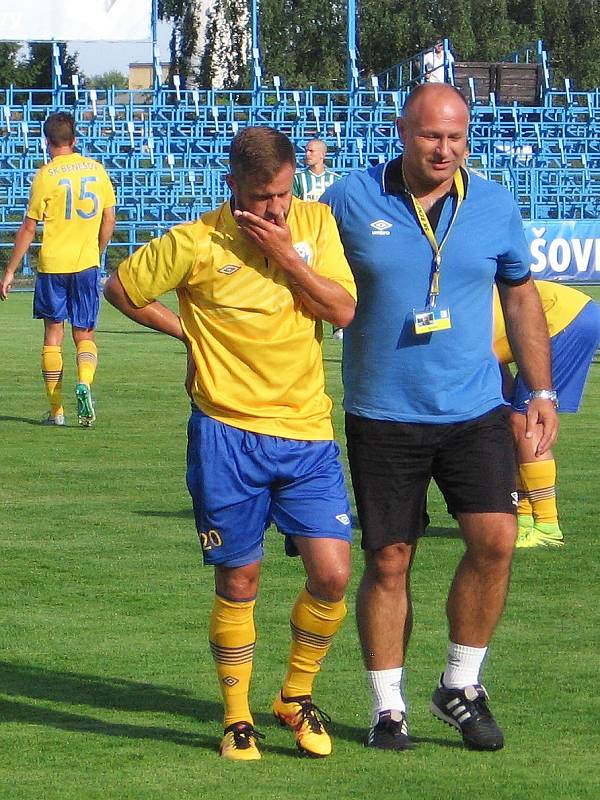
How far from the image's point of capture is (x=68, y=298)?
12453mm

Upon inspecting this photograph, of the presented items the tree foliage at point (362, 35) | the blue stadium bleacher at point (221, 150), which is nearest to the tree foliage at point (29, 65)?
the tree foliage at point (362, 35)

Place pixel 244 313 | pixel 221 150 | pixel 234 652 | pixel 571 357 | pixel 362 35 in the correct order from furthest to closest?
pixel 362 35 → pixel 221 150 → pixel 571 357 → pixel 234 652 → pixel 244 313

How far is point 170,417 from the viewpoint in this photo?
499 inches

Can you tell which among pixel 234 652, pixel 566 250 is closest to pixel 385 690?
pixel 234 652

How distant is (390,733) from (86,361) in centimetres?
791

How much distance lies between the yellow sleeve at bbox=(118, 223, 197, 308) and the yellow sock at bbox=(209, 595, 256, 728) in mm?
937

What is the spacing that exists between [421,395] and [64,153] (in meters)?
7.95

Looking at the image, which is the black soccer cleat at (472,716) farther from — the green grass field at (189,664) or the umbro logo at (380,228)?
the umbro logo at (380,228)

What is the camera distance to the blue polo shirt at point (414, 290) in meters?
4.77

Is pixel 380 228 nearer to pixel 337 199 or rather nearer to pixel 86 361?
pixel 337 199

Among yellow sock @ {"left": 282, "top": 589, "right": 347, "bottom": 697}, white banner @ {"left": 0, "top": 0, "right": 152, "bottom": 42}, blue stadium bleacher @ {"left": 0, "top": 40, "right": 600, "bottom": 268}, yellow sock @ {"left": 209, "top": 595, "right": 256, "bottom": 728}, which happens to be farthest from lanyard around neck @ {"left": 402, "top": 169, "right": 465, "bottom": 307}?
white banner @ {"left": 0, "top": 0, "right": 152, "bottom": 42}

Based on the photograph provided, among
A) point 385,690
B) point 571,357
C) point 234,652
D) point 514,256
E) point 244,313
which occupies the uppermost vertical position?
point 514,256

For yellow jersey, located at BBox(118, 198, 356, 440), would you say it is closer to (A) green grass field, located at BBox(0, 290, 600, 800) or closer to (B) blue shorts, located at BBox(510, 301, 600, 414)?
(A) green grass field, located at BBox(0, 290, 600, 800)

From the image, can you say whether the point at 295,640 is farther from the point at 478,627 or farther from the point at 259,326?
the point at 259,326
